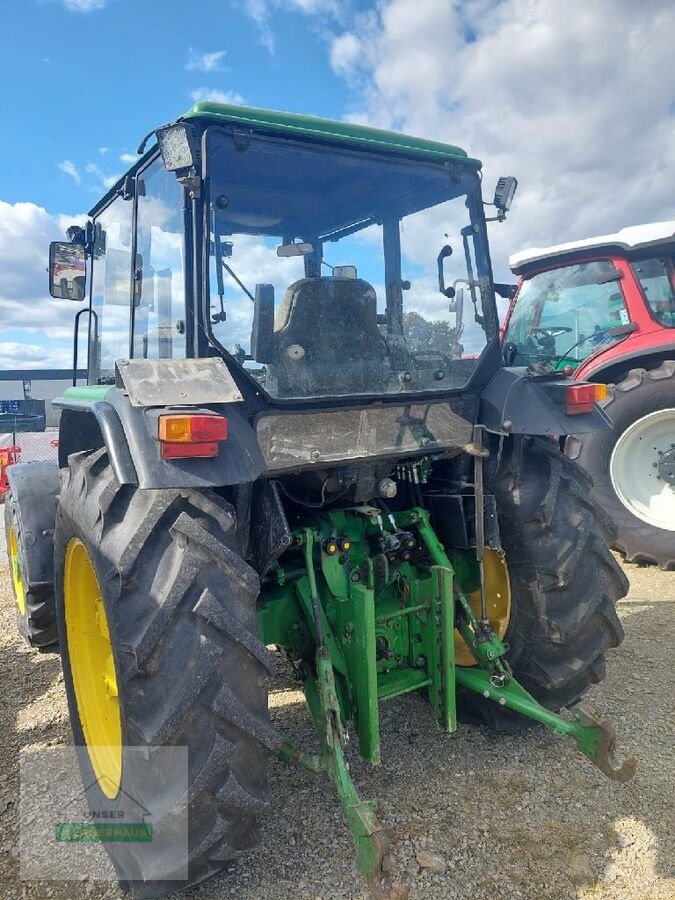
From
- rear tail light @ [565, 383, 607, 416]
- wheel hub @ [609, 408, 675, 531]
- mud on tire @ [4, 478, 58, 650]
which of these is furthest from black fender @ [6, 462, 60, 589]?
wheel hub @ [609, 408, 675, 531]

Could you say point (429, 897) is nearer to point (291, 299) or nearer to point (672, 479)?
point (291, 299)

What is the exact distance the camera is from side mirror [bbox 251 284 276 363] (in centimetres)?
240

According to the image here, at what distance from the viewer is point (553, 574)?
2.71 m

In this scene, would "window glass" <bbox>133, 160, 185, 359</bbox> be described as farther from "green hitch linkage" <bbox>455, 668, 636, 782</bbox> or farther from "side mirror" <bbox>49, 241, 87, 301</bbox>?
"green hitch linkage" <bbox>455, 668, 636, 782</bbox>

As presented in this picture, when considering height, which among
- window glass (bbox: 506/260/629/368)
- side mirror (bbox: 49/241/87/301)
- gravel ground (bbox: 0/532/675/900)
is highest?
window glass (bbox: 506/260/629/368)

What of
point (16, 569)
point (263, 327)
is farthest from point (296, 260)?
point (16, 569)

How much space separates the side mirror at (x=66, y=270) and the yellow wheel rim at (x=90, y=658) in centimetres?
155

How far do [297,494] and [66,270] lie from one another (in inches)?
69.4

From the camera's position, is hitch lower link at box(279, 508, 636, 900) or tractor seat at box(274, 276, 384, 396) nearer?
hitch lower link at box(279, 508, 636, 900)

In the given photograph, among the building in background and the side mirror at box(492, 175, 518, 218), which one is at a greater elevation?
the building in background

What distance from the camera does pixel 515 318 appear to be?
6504 mm

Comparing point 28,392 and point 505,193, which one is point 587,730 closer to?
point 505,193

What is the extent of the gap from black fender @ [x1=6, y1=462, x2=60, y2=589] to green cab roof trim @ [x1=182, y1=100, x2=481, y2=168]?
1.89 m

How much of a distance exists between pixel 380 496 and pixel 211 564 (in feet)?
3.27
